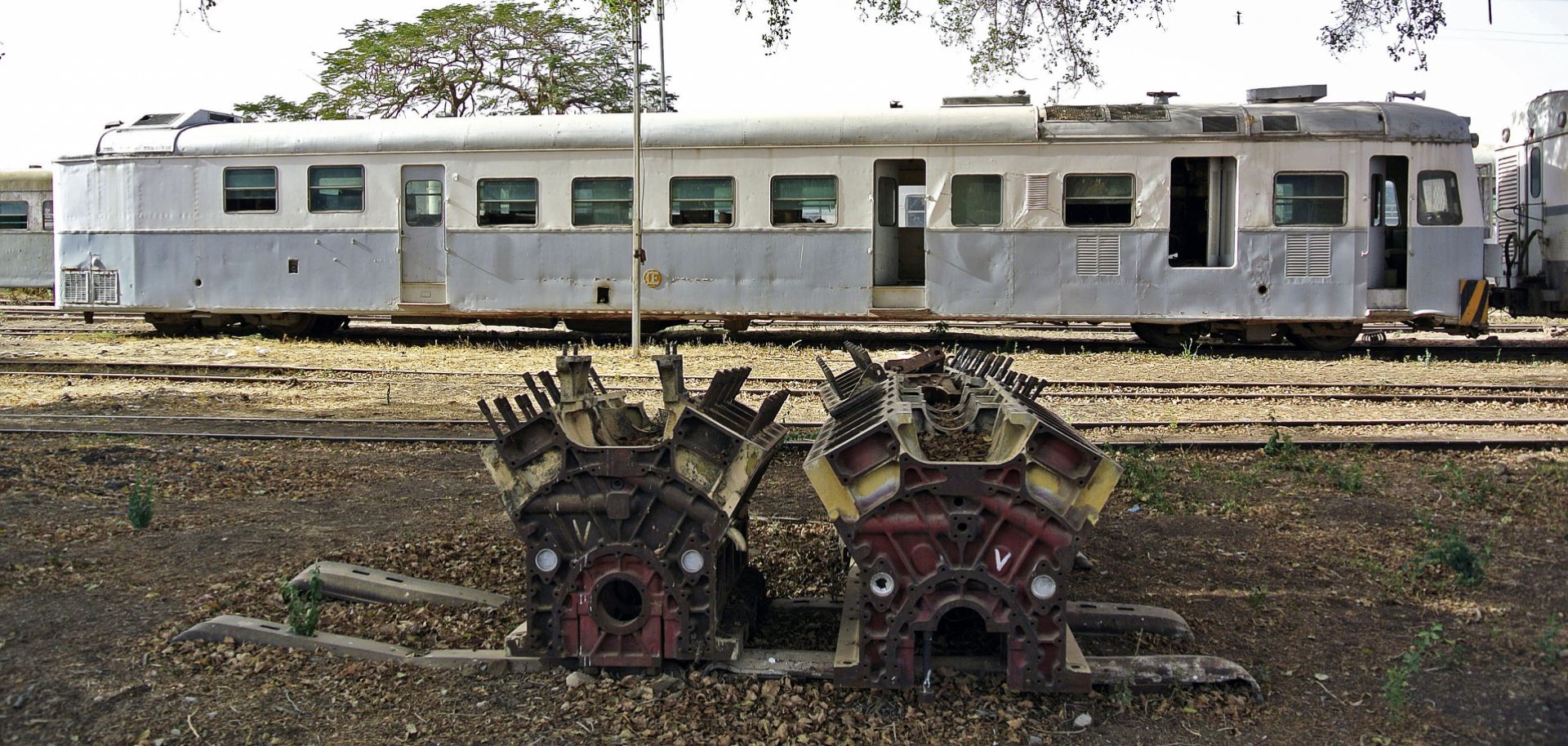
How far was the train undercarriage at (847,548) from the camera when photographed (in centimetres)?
404

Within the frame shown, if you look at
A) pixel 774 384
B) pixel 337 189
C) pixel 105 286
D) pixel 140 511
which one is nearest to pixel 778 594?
pixel 140 511

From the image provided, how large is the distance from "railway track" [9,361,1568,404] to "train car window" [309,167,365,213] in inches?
143

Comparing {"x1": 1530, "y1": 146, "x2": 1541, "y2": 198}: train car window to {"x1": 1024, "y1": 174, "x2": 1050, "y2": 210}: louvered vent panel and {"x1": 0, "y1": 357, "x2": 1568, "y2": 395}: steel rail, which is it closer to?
{"x1": 0, "y1": 357, "x2": 1568, "y2": 395}: steel rail

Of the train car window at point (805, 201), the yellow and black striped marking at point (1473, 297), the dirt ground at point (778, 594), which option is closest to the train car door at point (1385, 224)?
the yellow and black striped marking at point (1473, 297)

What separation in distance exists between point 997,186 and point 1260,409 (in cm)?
572

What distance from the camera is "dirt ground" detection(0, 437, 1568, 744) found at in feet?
12.9

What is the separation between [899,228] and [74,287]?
12.6 metres

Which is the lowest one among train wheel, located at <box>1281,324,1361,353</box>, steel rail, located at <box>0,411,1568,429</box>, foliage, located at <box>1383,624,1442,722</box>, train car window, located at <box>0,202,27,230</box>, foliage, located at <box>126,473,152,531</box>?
foliage, located at <box>1383,624,1442,722</box>

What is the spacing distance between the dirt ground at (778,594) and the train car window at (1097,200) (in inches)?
297

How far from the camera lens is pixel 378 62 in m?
35.5

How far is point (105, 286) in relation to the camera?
59.6 feet

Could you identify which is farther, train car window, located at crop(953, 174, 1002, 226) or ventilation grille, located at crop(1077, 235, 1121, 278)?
train car window, located at crop(953, 174, 1002, 226)

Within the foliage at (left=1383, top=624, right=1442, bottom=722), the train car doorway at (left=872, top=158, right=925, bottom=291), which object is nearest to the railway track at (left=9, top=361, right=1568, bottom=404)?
the train car doorway at (left=872, top=158, right=925, bottom=291)

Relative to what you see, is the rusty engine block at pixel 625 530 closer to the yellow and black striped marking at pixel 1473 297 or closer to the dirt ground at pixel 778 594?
the dirt ground at pixel 778 594
